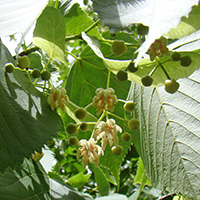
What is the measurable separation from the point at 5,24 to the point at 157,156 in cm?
64

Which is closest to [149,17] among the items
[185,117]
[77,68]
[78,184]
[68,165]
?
[185,117]

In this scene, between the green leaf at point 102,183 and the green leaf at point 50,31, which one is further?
the green leaf at point 102,183

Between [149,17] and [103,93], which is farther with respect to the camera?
[103,93]

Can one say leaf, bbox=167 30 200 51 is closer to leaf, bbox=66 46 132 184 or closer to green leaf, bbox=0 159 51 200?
leaf, bbox=66 46 132 184

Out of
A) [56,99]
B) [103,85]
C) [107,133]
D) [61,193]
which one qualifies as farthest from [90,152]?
[103,85]

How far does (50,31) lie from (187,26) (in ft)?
1.16

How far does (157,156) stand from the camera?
898 millimetres

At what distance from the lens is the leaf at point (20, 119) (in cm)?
66

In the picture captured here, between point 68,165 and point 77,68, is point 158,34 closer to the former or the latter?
point 77,68

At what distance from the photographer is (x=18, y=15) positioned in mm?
567

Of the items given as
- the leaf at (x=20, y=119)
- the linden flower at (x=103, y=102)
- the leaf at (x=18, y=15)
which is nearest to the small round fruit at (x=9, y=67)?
the leaf at (x=20, y=119)

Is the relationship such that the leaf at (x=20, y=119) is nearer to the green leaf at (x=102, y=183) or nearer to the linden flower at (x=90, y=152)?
the linden flower at (x=90, y=152)

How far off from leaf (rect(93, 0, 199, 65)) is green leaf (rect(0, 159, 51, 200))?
601 mm

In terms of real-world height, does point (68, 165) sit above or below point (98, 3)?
below
